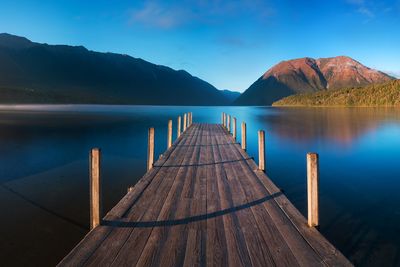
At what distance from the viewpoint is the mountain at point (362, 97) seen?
9669cm

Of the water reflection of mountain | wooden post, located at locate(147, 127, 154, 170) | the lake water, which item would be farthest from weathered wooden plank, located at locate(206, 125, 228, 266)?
the water reflection of mountain

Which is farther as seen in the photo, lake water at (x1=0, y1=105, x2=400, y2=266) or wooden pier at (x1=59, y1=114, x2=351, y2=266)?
lake water at (x1=0, y1=105, x2=400, y2=266)

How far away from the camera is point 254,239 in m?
4.18

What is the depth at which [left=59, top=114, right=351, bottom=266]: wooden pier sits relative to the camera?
3627 mm

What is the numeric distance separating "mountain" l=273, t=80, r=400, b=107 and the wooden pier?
114346mm

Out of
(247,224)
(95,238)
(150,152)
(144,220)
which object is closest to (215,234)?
(247,224)

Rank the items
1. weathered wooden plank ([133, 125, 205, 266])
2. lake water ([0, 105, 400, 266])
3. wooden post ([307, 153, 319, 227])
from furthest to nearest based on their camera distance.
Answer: lake water ([0, 105, 400, 266]) → wooden post ([307, 153, 319, 227]) → weathered wooden plank ([133, 125, 205, 266])

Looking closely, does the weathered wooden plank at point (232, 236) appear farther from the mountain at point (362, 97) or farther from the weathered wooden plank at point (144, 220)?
the mountain at point (362, 97)

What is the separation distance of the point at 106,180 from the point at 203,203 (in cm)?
735

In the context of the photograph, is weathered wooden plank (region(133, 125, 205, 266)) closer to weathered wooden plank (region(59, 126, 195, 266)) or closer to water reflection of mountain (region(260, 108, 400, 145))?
weathered wooden plank (region(59, 126, 195, 266))

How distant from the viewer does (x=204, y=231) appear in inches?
177

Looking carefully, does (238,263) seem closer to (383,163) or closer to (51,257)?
(51,257)

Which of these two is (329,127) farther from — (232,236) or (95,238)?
(95,238)

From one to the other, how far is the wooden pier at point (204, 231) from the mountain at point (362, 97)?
114346 millimetres
